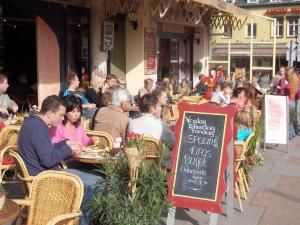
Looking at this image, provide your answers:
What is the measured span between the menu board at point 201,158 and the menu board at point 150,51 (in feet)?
27.3

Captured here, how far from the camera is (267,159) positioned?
8953 millimetres

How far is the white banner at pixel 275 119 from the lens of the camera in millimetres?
9609

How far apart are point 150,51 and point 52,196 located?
33.6 feet

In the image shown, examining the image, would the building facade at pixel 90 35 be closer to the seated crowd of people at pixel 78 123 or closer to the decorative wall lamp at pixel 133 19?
the decorative wall lamp at pixel 133 19

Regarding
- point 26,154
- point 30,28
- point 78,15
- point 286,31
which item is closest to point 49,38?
point 78,15

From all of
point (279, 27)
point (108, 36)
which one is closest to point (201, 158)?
point (108, 36)

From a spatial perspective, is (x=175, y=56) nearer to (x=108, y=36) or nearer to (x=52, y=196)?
(x=108, y=36)

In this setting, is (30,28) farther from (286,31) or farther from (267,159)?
(286,31)

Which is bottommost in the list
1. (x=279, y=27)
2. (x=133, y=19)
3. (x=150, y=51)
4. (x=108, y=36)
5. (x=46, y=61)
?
(x=46, y=61)

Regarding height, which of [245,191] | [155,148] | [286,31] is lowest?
[245,191]

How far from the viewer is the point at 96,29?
11.6m

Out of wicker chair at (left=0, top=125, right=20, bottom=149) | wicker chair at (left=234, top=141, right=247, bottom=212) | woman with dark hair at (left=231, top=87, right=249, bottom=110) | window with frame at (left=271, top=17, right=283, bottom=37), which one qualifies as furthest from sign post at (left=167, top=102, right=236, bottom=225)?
window with frame at (left=271, top=17, right=283, bottom=37)

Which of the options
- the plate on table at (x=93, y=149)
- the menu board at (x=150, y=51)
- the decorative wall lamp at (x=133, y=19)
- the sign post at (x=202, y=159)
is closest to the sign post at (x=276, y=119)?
the decorative wall lamp at (x=133, y=19)

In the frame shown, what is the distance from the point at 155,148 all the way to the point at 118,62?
824 cm
